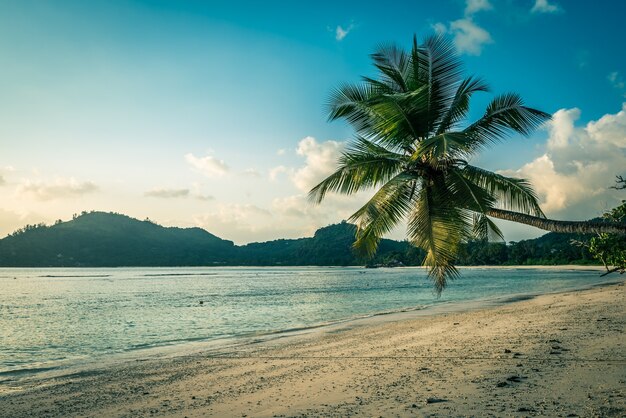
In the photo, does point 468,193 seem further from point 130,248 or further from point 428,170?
point 130,248

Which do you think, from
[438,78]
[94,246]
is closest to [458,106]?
[438,78]

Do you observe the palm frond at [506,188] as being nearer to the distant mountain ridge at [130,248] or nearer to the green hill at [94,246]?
the distant mountain ridge at [130,248]

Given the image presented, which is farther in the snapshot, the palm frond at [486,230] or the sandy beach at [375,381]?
the palm frond at [486,230]

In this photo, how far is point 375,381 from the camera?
749 centimetres

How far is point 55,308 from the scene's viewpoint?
34.8 metres

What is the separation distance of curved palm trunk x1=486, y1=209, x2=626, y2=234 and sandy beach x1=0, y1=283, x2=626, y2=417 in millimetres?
2167

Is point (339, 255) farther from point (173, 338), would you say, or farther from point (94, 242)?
point (173, 338)

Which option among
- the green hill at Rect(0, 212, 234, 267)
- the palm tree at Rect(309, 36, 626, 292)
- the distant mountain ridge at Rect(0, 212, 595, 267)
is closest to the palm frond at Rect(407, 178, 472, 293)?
the palm tree at Rect(309, 36, 626, 292)

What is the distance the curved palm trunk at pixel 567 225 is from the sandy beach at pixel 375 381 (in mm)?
2167

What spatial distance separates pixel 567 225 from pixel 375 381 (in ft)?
12.8

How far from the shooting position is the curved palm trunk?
572 cm

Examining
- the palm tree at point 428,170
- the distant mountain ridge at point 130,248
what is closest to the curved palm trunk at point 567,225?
the palm tree at point 428,170

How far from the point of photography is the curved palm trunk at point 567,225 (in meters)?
5.72

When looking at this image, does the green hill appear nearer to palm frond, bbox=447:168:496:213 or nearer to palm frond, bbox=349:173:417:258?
palm frond, bbox=349:173:417:258
